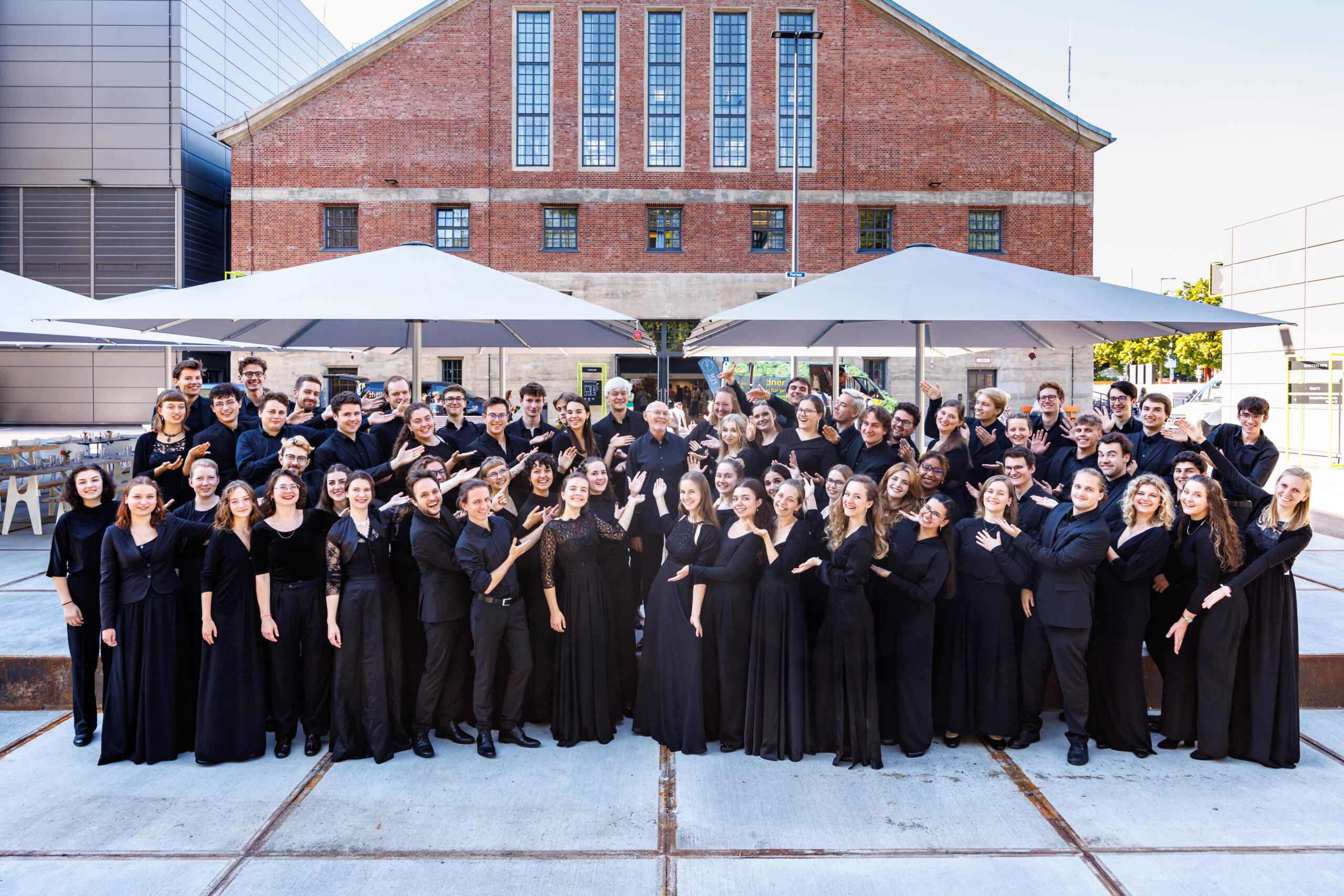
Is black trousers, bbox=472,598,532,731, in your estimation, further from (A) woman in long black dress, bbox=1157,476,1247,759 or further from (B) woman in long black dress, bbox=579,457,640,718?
(A) woman in long black dress, bbox=1157,476,1247,759

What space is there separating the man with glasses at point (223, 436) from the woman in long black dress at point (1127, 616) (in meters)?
6.38

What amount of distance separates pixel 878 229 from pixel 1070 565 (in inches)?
1061

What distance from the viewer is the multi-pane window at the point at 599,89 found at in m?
29.7

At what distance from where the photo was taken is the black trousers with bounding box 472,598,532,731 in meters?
5.61

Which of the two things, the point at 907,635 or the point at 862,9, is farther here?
the point at 862,9

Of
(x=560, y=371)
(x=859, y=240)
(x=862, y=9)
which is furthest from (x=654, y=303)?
(x=862, y=9)

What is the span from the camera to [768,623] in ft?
18.1

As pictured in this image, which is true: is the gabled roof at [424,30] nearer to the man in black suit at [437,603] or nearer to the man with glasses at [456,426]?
the man with glasses at [456,426]

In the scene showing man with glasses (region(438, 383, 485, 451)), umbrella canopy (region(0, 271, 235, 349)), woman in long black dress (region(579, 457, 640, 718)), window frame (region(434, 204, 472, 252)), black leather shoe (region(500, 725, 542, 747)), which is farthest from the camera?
window frame (region(434, 204, 472, 252))

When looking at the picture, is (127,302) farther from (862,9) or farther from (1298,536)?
(862,9)

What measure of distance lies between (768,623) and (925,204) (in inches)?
1082

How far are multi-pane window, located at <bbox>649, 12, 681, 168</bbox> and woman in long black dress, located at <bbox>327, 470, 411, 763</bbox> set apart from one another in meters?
26.6

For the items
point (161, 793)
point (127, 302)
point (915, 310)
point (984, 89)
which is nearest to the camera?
point (161, 793)

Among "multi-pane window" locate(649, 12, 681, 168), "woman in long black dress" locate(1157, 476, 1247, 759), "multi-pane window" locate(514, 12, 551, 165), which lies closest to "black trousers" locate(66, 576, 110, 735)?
"woman in long black dress" locate(1157, 476, 1247, 759)
